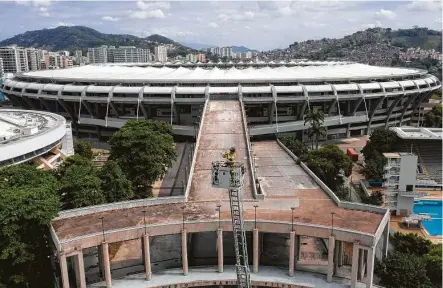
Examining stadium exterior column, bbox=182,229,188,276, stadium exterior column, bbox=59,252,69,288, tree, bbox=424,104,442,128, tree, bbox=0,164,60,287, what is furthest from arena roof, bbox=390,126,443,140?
stadium exterior column, bbox=59,252,69,288

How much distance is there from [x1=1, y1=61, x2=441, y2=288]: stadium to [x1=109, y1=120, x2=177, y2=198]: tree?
319 centimetres

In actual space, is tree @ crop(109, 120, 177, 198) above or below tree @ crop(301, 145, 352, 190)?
above

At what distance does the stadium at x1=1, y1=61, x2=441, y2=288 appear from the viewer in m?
27.0

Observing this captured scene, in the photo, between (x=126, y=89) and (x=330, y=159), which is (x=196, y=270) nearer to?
(x=330, y=159)

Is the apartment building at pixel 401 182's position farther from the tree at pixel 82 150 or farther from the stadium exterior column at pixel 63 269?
the tree at pixel 82 150

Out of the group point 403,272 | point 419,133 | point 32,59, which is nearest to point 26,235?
point 403,272

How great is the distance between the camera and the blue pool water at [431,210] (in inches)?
1609

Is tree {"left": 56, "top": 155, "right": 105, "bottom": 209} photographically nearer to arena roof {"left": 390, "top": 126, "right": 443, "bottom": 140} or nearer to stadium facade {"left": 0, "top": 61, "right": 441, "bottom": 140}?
stadium facade {"left": 0, "top": 61, "right": 441, "bottom": 140}

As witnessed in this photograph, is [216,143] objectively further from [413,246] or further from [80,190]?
[413,246]

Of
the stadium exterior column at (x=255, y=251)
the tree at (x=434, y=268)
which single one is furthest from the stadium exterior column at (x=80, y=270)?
the tree at (x=434, y=268)

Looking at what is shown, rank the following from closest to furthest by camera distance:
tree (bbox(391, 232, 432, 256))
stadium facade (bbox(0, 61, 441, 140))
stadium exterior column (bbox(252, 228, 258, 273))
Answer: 1. stadium exterior column (bbox(252, 228, 258, 273))
2. tree (bbox(391, 232, 432, 256))
3. stadium facade (bbox(0, 61, 441, 140))

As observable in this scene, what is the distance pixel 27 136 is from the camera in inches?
1656

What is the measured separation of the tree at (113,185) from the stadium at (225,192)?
3639mm

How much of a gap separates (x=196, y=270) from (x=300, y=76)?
50186 millimetres
